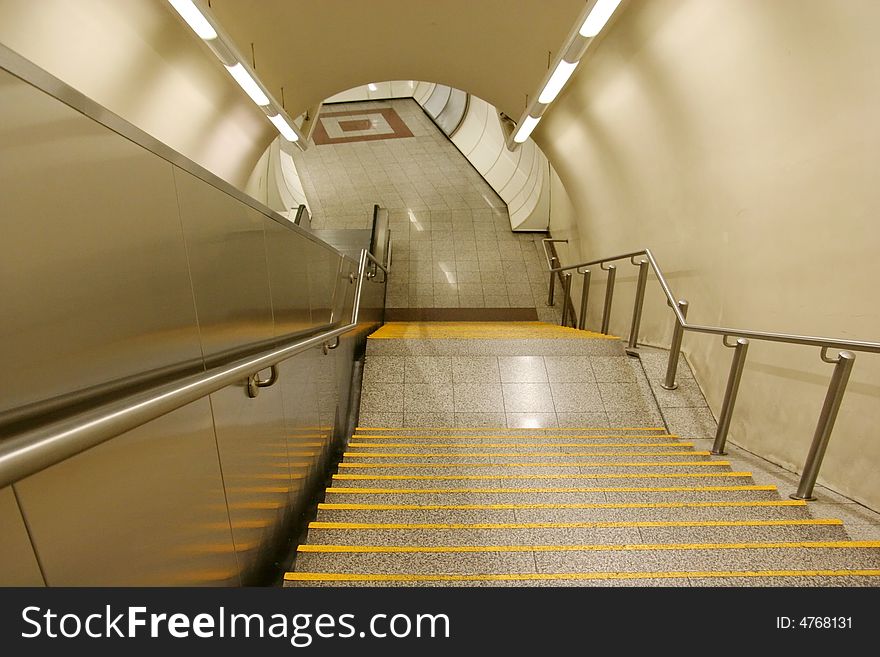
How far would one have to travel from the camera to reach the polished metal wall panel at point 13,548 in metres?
0.66

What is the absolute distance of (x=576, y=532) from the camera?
6.19 ft

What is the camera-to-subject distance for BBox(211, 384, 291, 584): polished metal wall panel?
4.79ft

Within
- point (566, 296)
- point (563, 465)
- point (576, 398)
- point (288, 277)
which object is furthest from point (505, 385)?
point (566, 296)

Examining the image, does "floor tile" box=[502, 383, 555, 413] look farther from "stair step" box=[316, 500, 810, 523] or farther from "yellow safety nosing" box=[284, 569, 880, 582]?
"yellow safety nosing" box=[284, 569, 880, 582]

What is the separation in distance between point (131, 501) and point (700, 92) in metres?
4.14

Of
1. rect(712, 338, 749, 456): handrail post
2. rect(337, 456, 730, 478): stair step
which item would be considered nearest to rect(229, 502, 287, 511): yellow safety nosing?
rect(337, 456, 730, 478): stair step

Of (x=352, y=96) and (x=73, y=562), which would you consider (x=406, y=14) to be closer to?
(x=73, y=562)

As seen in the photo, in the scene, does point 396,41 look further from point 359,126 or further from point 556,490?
point 359,126

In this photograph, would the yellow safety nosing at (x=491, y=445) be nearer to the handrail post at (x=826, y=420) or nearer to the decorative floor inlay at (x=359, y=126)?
the handrail post at (x=826, y=420)

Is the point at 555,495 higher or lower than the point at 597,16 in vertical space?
lower

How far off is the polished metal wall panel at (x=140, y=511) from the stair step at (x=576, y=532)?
56cm

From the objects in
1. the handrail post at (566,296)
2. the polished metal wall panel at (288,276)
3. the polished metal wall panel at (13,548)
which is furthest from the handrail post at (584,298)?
the polished metal wall panel at (13,548)

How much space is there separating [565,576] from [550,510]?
0.53 m
